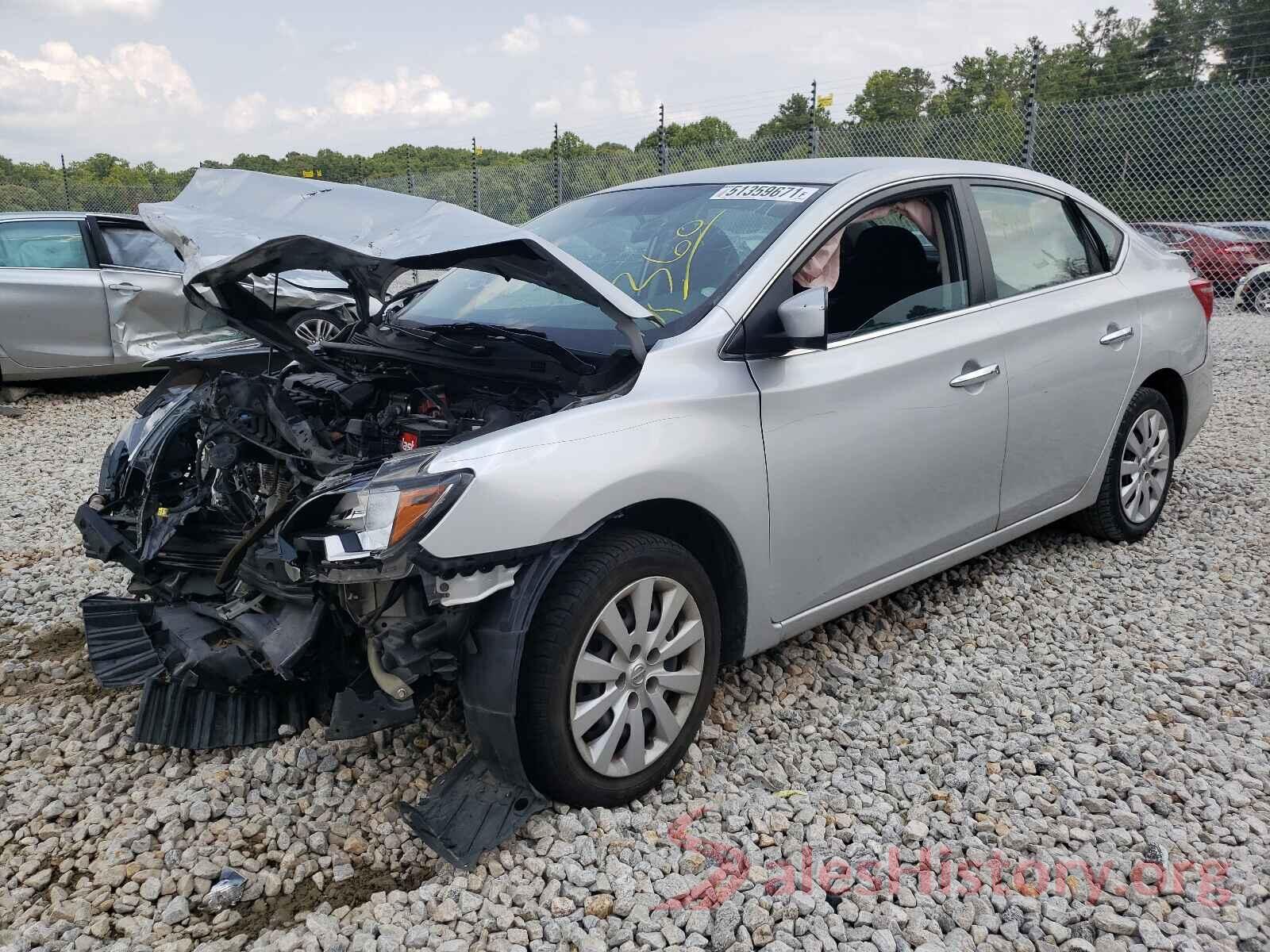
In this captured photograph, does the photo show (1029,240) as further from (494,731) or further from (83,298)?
(83,298)

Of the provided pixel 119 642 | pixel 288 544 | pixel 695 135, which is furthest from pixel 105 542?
pixel 695 135

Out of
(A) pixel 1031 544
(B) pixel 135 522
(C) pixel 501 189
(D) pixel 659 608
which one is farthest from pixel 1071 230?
(C) pixel 501 189

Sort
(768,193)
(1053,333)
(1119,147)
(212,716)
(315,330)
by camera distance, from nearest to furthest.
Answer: (212,716), (768,193), (1053,333), (315,330), (1119,147)

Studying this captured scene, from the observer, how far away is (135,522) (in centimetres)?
329

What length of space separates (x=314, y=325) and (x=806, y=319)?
3773 millimetres

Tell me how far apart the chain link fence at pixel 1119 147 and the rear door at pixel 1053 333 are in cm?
647

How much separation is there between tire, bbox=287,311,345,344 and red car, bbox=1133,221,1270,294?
416 inches

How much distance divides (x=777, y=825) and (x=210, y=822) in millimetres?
1560

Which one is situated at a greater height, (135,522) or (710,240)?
(710,240)

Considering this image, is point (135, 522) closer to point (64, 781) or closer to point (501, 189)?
point (64, 781)

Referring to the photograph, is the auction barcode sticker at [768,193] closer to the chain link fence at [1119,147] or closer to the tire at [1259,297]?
the chain link fence at [1119,147]

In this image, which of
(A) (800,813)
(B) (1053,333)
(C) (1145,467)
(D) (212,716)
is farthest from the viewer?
(C) (1145,467)

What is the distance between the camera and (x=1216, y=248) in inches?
490

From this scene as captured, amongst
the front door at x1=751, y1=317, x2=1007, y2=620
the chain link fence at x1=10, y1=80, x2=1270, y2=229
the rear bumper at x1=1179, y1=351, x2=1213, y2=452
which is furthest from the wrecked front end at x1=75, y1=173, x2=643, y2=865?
the chain link fence at x1=10, y1=80, x2=1270, y2=229
